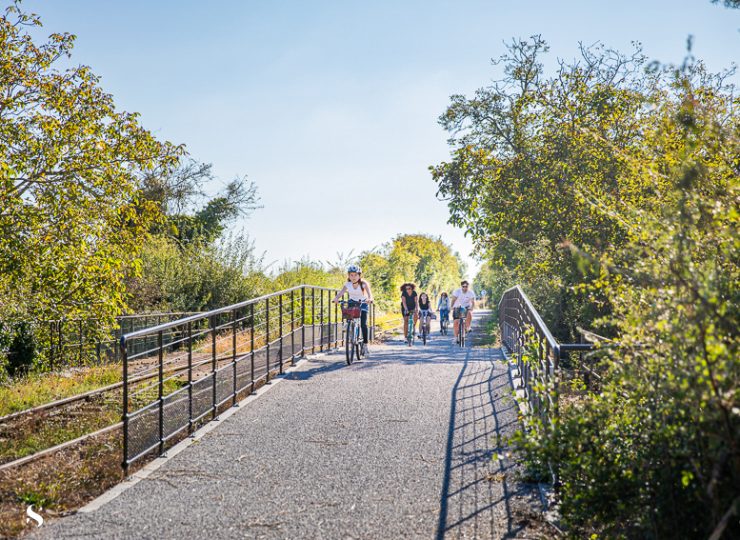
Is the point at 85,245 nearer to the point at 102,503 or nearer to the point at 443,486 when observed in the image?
the point at 102,503

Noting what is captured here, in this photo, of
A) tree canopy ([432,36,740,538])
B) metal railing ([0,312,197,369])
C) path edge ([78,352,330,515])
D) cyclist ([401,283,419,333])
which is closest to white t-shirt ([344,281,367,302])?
path edge ([78,352,330,515])

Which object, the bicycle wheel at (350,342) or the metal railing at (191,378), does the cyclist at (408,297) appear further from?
the bicycle wheel at (350,342)

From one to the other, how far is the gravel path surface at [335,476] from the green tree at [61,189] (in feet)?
19.0

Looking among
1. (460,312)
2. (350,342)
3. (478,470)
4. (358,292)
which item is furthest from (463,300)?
(478,470)

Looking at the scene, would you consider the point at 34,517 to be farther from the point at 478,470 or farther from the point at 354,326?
the point at 354,326

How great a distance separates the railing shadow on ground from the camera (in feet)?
16.1

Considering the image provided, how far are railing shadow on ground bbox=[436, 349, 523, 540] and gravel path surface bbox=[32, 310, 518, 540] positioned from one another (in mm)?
13

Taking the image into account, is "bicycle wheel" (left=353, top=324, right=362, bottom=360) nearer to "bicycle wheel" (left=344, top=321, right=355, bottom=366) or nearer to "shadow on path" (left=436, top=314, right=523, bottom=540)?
"bicycle wheel" (left=344, top=321, right=355, bottom=366)

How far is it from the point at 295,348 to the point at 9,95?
22.0 ft

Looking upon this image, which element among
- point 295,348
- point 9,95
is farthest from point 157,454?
point 9,95

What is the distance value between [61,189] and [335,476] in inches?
373

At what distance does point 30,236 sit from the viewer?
1298 centimetres

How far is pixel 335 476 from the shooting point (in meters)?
6.05

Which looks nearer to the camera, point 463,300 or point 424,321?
point 463,300
